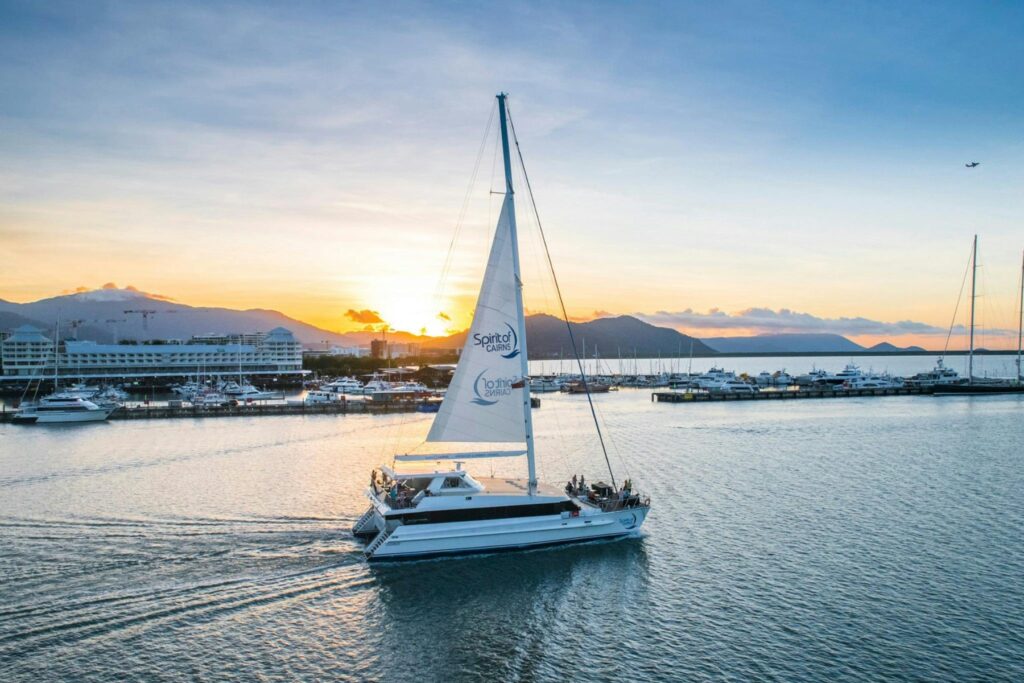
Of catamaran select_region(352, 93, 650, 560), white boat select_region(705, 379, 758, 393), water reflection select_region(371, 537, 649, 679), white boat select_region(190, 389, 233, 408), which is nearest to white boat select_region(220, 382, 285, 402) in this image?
white boat select_region(190, 389, 233, 408)

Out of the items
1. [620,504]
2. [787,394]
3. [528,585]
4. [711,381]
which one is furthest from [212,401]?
[787,394]

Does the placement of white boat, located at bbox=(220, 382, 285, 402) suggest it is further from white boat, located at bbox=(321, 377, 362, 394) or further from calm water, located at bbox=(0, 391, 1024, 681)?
calm water, located at bbox=(0, 391, 1024, 681)

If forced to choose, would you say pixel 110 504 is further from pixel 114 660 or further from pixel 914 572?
pixel 914 572

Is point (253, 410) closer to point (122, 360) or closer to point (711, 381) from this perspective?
point (711, 381)

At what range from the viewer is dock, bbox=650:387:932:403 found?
10394 cm

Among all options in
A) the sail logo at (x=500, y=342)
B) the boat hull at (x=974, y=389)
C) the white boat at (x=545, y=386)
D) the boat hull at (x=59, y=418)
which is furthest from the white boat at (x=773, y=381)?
the sail logo at (x=500, y=342)

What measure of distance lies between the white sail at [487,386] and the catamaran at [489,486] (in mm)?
→ 38

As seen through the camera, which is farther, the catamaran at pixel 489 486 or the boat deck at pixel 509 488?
the boat deck at pixel 509 488

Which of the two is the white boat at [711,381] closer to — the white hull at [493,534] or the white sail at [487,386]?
the white hull at [493,534]

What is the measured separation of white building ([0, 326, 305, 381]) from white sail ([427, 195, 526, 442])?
122 m

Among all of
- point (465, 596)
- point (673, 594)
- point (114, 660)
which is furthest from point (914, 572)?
point (114, 660)

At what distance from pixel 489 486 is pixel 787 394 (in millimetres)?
89633

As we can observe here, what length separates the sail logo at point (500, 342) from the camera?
26.5 m

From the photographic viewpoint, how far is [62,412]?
Result: 7406cm
